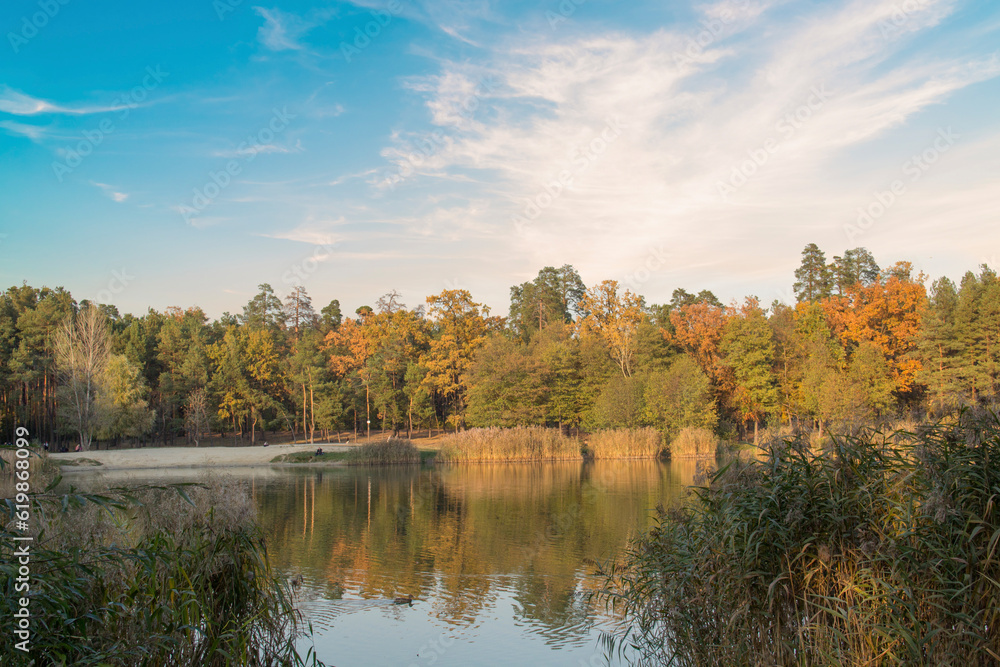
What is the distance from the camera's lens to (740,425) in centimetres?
4912

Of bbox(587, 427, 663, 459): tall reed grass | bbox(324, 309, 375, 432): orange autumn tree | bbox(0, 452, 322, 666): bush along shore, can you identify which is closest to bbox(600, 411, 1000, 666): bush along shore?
bbox(0, 452, 322, 666): bush along shore

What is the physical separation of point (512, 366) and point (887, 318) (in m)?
25.7

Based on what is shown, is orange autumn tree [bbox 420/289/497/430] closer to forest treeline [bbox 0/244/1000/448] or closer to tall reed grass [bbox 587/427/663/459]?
forest treeline [bbox 0/244/1000/448]

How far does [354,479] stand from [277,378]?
28.2m

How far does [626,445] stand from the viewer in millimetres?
36469

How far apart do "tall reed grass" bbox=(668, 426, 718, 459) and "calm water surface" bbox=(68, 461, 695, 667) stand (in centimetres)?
1010

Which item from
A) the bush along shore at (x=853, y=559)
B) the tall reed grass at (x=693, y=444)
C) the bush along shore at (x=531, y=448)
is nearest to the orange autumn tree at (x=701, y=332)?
the tall reed grass at (x=693, y=444)

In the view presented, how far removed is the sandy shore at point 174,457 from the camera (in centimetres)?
3397

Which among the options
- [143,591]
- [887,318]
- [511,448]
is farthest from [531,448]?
[143,591]

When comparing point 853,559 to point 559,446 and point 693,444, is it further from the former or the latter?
point 693,444

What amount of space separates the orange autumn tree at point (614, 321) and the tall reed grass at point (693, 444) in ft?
37.2

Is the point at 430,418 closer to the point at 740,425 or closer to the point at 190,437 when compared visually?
the point at 190,437

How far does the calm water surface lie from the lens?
8.32 metres

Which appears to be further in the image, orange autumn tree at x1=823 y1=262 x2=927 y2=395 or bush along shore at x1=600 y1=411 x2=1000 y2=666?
orange autumn tree at x1=823 y1=262 x2=927 y2=395
